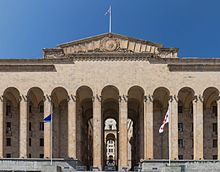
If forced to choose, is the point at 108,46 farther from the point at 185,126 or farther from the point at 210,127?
the point at 210,127

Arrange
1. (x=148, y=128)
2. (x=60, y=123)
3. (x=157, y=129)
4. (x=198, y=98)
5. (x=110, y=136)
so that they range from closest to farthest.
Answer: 1. (x=148, y=128)
2. (x=198, y=98)
3. (x=157, y=129)
4. (x=60, y=123)
5. (x=110, y=136)

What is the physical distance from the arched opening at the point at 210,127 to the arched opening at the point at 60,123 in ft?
61.4

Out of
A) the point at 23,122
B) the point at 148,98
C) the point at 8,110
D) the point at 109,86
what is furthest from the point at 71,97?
the point at 8,110

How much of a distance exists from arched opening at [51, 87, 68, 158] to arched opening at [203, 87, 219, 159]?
18.7 metres

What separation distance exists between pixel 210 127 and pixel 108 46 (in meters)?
17.6

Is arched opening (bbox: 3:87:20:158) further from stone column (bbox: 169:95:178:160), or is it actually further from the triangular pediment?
stone column (bbox: 169:95:178:160)

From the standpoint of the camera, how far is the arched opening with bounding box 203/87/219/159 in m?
59.3

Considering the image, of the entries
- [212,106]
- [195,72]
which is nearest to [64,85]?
[195,72]

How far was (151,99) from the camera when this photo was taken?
Answer: 2170 inches

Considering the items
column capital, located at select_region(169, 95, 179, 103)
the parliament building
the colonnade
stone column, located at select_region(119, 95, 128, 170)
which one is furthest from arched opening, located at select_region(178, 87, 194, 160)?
stone column, located at select_region(119, 95, 128, 170)

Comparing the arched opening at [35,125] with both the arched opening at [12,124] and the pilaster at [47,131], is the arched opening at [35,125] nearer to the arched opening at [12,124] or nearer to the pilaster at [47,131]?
the arched opening at [12,124]

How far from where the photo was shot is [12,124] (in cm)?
6016

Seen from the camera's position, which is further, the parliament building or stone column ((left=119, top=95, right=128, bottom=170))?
the parliament building

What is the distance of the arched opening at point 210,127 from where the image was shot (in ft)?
195
